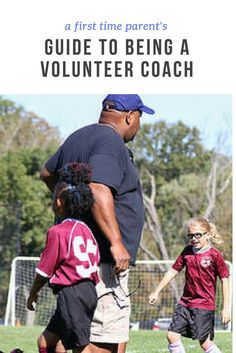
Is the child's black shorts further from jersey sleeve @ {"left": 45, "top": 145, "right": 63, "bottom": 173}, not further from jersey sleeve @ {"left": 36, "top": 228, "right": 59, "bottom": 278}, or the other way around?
jersey sleeve @ {"left": 45, "top": 145, "right": 63, "bottom": 173}

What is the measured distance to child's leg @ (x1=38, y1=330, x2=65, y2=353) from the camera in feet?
17.4

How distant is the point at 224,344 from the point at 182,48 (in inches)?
192

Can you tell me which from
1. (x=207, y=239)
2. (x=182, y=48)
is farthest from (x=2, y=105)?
(x=207, y=239)

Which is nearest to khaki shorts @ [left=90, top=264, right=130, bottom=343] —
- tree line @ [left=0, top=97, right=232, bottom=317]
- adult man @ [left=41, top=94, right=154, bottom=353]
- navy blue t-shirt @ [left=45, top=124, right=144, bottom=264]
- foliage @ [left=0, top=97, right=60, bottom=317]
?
adult man @ [left=41, top=94, right=154, bottom=353]

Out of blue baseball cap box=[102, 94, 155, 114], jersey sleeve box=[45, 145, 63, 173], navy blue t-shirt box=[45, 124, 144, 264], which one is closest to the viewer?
navy blue t-shirt box=[45, 124, 144, 264]

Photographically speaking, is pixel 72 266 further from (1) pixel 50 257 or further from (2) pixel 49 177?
(2) pixel 49 177

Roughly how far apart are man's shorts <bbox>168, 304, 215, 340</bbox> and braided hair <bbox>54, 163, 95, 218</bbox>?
3331 mm

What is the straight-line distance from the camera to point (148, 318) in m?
28.2

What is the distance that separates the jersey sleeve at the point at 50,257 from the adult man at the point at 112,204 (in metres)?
0.27

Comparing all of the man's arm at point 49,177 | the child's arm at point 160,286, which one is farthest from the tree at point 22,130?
the man's arm at point 49,177

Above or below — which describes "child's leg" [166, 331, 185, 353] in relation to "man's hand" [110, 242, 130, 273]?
below

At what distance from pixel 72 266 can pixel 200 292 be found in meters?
3.41

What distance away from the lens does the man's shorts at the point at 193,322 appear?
27.2 feet

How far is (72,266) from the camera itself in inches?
205
